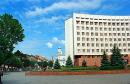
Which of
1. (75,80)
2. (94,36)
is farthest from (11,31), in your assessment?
(94,36)

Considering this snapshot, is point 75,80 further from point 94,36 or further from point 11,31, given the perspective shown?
point 94,36

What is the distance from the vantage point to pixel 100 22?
110000mm

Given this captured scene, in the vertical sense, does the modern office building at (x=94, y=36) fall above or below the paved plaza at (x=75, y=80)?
above

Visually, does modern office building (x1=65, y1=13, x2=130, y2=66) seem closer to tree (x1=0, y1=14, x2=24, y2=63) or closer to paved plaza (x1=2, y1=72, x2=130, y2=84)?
tree (x1=0, y1=14, x2=24, y2=63)

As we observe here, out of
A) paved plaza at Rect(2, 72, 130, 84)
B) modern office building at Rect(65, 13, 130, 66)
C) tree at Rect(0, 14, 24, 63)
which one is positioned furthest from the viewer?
modern office building at Rect(65, 13, 130, 66)

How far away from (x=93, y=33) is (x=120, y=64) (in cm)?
4555

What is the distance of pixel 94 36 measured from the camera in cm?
10919

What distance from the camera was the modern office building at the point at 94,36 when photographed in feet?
348

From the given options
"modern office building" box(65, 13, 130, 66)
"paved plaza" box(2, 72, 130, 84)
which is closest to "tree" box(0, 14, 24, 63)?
"paved plaza" box(2, 72, 130, 84)

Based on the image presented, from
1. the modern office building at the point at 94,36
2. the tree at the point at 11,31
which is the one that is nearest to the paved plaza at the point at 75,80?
the tree at the point at 11,31

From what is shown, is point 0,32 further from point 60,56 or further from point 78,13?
point 60,56

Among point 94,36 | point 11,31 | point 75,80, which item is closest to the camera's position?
point 75,80

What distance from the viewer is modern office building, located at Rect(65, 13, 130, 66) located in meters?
106

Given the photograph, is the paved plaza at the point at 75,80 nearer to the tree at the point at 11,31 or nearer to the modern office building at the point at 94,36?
the tree at the point at 11,31
